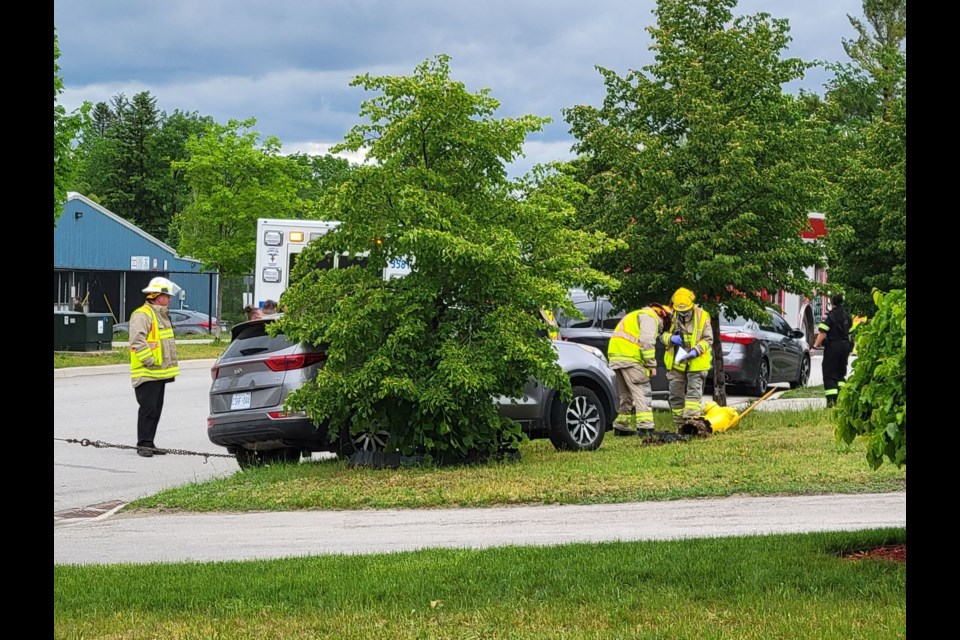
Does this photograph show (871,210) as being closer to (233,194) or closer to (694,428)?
(694,428)

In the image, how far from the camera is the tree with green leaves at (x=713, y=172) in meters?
17.4

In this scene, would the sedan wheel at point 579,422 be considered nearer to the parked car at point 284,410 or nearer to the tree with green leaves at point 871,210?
the parked car at point 284,410

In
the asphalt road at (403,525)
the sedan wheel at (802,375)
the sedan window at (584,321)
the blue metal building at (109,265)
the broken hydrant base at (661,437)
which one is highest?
the blue metal building at (109,265)

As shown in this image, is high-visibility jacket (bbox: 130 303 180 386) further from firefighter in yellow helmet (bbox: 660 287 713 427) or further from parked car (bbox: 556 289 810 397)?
firefighter in yellow helmet (bbox: 660 287 713 427)

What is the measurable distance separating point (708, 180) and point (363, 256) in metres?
6.49

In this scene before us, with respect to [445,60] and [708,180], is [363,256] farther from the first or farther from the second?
[708,180]

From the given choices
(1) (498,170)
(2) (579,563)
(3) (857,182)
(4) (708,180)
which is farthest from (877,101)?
(2) (579,563)

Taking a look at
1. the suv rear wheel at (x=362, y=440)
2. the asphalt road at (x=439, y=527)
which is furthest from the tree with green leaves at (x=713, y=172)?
the asphalt road at (x=439, y=527)

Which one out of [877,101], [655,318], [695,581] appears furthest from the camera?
[877,101]

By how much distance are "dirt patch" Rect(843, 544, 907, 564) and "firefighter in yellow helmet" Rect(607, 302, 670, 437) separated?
278 inches

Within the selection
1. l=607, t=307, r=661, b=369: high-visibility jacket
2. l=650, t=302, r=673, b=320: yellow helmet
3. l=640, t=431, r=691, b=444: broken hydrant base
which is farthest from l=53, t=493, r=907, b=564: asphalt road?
l=650, t=302, r=673, b=320: yellow helmet

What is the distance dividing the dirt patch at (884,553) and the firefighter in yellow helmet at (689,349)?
729 centimetres

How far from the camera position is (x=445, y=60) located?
12.4 m
